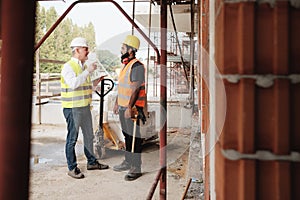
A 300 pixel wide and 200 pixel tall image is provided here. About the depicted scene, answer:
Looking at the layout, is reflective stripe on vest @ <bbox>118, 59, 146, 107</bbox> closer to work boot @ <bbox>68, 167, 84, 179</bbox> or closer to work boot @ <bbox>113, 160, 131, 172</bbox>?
work boot @ <bbox>113, 160, 131, 172</bbox>

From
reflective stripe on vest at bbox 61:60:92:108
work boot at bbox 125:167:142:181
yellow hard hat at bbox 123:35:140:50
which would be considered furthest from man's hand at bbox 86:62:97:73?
work boot at bbox 125:167:142:181

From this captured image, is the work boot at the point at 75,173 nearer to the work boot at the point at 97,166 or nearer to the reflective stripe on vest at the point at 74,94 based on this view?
the work boot at the point at 97,166

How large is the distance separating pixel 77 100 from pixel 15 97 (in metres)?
3.35

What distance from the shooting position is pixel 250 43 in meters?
0.65

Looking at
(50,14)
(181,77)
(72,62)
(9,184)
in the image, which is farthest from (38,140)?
(181,77)

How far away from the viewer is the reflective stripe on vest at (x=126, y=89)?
12.9 ft

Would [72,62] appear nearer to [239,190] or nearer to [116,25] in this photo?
[116,25]

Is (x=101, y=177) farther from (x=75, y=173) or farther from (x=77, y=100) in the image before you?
(x=77, y=100)

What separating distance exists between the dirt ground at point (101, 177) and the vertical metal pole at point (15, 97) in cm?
189

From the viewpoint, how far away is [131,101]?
12.7 ft

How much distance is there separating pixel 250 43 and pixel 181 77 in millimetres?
14167

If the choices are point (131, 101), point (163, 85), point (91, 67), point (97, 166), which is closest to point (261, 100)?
point (163, 85)

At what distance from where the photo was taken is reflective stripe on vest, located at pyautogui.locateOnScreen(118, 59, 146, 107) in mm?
3934

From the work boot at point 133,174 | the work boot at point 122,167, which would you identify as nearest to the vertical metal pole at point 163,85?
the work boot at point 133,174
